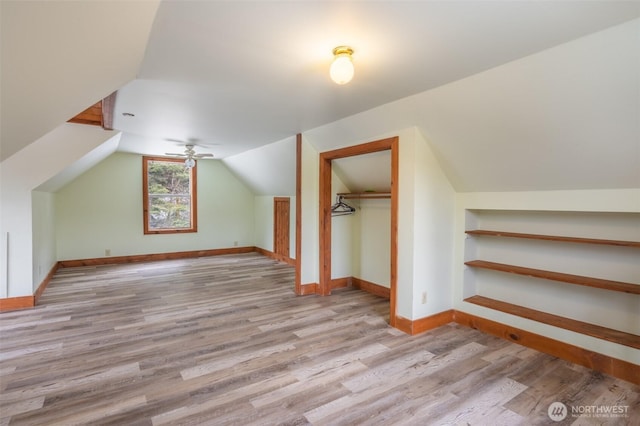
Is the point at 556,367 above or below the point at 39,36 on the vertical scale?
below

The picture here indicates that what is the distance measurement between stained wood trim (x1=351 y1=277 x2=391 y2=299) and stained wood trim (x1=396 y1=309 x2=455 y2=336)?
100 centimetres

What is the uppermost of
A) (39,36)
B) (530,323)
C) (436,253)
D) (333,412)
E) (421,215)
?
(39,36)

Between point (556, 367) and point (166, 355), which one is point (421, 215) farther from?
point (166, 355)

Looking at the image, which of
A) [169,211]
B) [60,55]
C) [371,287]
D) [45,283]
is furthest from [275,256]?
[60,55]

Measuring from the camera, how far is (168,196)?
7.19 metres

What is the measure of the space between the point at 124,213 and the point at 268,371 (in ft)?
18.7

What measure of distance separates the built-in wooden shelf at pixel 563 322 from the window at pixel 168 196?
620 cm

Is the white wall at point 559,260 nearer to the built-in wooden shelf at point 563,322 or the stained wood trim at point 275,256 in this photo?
the built-in wooden shelf at point 563,322

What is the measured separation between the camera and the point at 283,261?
682cm

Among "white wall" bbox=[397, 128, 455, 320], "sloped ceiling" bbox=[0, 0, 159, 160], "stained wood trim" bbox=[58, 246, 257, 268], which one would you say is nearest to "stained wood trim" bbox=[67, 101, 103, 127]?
"sloped ceiling" bbox=[0, 0, 159, 160]

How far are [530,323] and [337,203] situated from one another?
2.80m

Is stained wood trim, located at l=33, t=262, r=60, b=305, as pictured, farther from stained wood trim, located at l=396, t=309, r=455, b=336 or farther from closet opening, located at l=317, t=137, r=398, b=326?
stained wood trim, located at l=396, t=309, r=455, b=336

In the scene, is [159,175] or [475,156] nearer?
[475,156]

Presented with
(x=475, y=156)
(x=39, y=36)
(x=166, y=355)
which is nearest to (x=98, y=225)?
(x=166, y=355)
